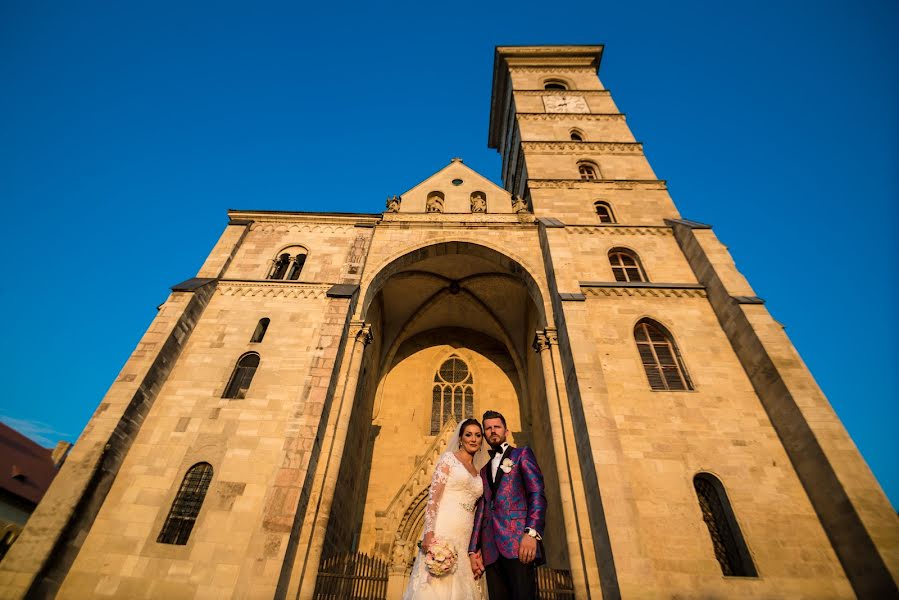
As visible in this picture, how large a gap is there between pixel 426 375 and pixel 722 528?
10.0 metres

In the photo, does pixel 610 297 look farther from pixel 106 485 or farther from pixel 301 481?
pixel 106 485

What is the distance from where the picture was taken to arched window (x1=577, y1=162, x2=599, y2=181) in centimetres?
1608

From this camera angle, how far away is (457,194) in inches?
588

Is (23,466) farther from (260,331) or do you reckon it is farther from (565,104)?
(565,104)

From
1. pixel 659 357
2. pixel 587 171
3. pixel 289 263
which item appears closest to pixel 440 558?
pixel 659 357

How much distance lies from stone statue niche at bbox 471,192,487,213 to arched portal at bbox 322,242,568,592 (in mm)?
1973

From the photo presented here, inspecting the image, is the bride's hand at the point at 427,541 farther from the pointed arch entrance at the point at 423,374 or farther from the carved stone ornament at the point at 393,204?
the carved stone ornament at the point at 393,204

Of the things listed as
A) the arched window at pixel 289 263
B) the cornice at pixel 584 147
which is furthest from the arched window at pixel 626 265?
the arched window at pixel 289 263

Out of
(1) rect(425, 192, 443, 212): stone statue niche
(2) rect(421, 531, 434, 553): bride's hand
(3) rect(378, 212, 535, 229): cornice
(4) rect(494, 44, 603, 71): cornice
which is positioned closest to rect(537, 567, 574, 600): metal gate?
(2) rect(421, 531, 434, 553): bride's hand

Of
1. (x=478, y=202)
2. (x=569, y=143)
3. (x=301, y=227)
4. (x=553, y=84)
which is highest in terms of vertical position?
(x=553, y=84)

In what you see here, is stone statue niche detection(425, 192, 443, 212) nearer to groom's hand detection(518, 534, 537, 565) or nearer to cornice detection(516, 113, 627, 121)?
cornice detection(516, 113, 627, 121)

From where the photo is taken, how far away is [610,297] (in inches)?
418

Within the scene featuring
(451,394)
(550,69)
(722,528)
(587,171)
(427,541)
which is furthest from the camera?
(550,69)

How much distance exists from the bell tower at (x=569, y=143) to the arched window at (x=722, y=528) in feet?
27.1
